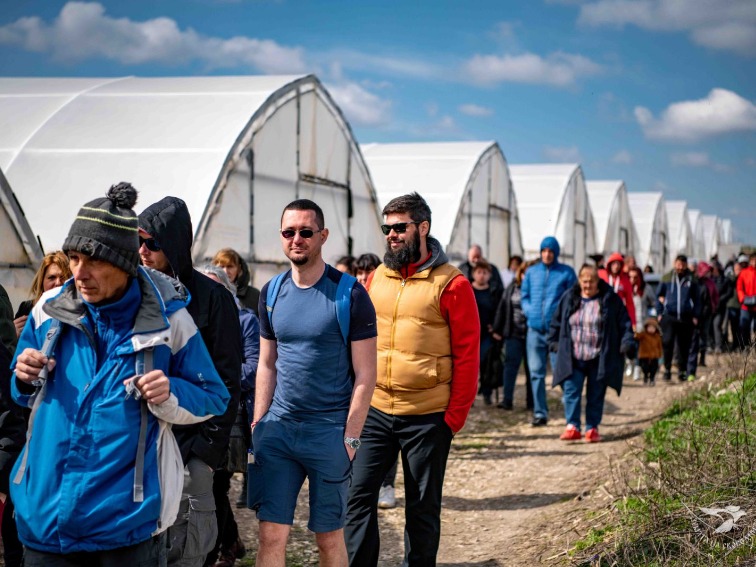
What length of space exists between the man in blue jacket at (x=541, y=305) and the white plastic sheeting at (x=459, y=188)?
521cm

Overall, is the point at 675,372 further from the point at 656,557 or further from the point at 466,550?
the point at 656,557

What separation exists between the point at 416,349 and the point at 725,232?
6978 centimetres

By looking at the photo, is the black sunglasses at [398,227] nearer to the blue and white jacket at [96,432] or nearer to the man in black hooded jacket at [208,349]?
the man in black hooded jacket at [208,349]

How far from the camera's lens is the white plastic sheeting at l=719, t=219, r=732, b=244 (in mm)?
66812

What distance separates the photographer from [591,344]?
29.2 ft

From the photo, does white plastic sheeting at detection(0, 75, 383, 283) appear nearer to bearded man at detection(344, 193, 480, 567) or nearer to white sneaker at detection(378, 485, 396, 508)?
white sneaker at detection(378, 485, 396, 508)

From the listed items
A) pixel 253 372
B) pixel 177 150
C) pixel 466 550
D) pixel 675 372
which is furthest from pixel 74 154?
pixel 675 372

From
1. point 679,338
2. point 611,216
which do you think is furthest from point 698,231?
point 679,338

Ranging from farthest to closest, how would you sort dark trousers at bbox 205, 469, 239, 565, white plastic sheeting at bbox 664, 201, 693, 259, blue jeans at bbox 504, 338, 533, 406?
white plastic sheeting at bbox 664, 201, 693, 259 → blue jeans at bbox 504, 338, 533, 406 → dark trousers at bbox 205, 469, 239, 565

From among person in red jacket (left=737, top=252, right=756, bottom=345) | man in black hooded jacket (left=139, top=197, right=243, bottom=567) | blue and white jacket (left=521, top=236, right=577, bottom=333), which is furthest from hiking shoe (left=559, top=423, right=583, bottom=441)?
person in red jacket (left=737, top=252, right=756, bottom=345)

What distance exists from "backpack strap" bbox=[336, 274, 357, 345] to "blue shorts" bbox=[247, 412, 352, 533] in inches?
16.8

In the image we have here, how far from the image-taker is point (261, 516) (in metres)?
3.98

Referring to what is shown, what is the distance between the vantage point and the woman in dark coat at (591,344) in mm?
8867

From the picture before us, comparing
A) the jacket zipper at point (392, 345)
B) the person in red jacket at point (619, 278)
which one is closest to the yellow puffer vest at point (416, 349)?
the jacket zipper at point (392, 345)
